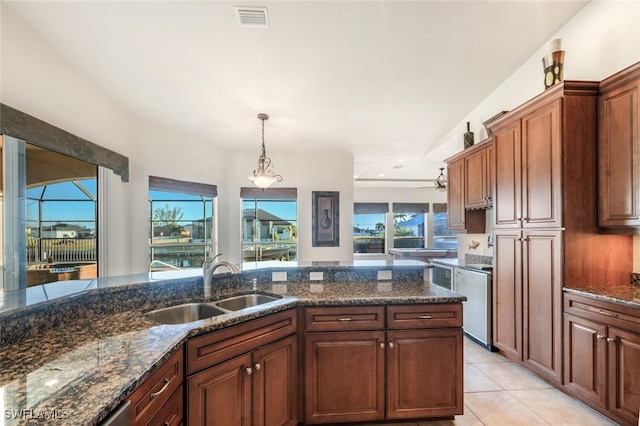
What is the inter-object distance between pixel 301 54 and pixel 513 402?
3394 mm

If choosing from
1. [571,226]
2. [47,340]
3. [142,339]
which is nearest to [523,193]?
[571,226]

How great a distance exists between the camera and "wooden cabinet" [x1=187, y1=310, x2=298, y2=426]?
1.40 meters

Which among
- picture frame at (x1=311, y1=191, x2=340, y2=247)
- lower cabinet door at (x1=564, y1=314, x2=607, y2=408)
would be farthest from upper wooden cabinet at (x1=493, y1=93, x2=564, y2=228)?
picture frame at (x1=311, y1=191, x2=340, y2=247)

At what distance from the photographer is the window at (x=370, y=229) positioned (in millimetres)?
9734

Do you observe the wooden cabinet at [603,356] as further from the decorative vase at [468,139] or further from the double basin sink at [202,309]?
the decorative vase at [468,139]

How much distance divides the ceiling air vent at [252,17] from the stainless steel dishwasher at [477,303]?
328cm

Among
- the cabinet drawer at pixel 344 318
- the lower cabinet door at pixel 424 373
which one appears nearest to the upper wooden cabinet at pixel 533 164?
the lower cabinet door at pixel 424 373

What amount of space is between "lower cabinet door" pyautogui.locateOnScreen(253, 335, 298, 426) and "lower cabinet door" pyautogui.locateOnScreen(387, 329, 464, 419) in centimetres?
64

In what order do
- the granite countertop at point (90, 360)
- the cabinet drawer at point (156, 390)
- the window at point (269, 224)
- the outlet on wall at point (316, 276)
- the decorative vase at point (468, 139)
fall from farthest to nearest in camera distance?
the window at point (269, 224)
the decorative vase at point (468, 139)
the outlet on wall at point (316, 276)
the cabinet drawer at point (156, 390)
the granite countertop at point (90, 360)

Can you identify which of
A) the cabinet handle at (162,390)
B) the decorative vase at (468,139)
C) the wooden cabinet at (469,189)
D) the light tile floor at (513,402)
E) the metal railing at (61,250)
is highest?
the decorative vase at (468,139)

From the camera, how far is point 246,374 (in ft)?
5.19

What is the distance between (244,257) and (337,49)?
13.3ft

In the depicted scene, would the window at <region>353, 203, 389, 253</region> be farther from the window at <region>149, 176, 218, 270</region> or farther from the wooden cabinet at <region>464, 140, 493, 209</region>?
the wooden cabinet at <region>464, 140, 493, 209</region>

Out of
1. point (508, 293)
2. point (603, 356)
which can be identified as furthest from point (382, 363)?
point (508, 293)
